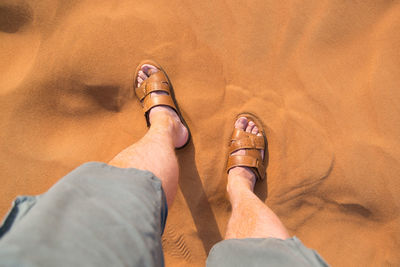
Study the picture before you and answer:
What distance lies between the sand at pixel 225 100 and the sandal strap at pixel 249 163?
0.24 ft

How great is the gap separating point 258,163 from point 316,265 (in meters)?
0.94

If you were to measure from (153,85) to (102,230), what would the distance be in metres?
1.17

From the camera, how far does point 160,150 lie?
1.36 m

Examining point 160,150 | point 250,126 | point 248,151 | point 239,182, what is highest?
point 160,150

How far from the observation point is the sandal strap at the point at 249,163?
173 centimetres

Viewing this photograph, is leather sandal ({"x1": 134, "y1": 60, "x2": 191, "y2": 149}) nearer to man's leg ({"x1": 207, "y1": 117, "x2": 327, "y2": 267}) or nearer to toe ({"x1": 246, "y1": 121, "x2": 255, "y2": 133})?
toe ({"x1": 246, "y1": 121, "x2": 255, "y2": 133})

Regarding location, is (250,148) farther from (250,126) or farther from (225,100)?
(225,100)

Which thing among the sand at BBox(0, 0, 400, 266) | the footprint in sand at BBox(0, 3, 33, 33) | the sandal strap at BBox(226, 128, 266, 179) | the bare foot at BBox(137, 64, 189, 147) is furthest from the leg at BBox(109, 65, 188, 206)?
the footprint in sand at BBox(0, 3, 33, 33)

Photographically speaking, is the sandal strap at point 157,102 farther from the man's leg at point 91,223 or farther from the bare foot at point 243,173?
the man's leg at point 91,223

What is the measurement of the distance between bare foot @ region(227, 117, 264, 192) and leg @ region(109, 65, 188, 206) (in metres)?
0.41

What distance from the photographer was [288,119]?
1.74 m

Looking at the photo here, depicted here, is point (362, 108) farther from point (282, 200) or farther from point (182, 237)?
point (182, 237)

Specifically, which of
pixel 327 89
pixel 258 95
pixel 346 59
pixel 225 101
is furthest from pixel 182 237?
pixel 346 59

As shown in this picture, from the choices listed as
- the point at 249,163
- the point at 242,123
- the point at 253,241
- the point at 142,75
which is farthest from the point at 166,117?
the point at 253,241
